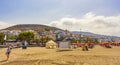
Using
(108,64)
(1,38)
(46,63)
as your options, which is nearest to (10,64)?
(46,63)

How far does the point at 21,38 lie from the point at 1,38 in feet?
51.1

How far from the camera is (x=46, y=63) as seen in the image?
1670 cm

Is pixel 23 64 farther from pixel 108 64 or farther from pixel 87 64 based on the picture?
pixel 108 64

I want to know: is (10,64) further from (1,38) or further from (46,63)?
(1,38)

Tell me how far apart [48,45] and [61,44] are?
680 centimetres

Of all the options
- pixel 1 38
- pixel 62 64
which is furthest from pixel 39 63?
pixel 1 38

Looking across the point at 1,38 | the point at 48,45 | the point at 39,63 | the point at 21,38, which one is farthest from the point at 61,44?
the point at 21,38

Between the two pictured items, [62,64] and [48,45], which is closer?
[62,64]

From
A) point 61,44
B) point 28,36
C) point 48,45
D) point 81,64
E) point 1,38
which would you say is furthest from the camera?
point 28,36

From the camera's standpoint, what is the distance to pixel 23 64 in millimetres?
16266

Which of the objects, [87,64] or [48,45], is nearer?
[87,64]

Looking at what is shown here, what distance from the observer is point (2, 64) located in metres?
16.5

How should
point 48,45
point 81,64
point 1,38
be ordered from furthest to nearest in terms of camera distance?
1. point 1,38
2. point 48,45
3. point 81,64

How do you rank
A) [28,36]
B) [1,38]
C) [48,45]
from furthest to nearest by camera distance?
[28,36]
[1,38]
[48,45]
